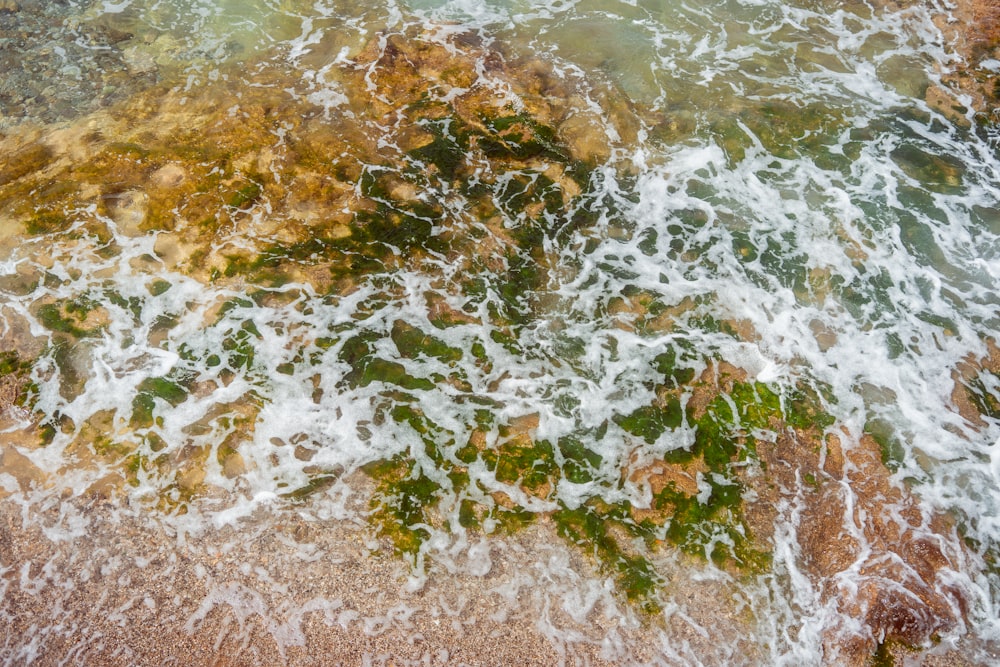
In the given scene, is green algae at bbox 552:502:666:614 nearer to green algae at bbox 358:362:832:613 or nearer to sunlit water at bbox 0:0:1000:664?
green algae at bbox 358:362:832:613

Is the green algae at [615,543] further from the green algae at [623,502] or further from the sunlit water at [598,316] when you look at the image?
the sunlit water at [598,316]

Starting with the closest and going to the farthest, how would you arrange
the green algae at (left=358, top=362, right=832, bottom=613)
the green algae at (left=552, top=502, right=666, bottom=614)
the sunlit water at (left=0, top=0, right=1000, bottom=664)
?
the green algae at (left=552, top=502, right=666, bottom=614) → the green algae at (left=358, top=362, right=832, bottom=613) → the sunlit water at (left=0, top=0, right=1000, bottom=664)

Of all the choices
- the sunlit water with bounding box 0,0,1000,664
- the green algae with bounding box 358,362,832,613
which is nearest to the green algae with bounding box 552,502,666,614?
the green algae with bounding box 358,362,832,613

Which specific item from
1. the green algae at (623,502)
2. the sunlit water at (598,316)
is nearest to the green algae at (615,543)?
the green algae at (623,502)

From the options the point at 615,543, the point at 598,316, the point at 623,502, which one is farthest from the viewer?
the point at 598,316

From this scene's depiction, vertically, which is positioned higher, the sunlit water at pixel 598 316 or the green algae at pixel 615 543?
the sunlit water at pixel 598 316

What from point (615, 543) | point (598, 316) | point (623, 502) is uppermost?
point (598, 316)

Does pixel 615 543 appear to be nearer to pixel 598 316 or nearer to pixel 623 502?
pixel 623 502

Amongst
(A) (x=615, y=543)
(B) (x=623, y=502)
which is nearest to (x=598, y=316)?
(B) (x=623, y=502)
